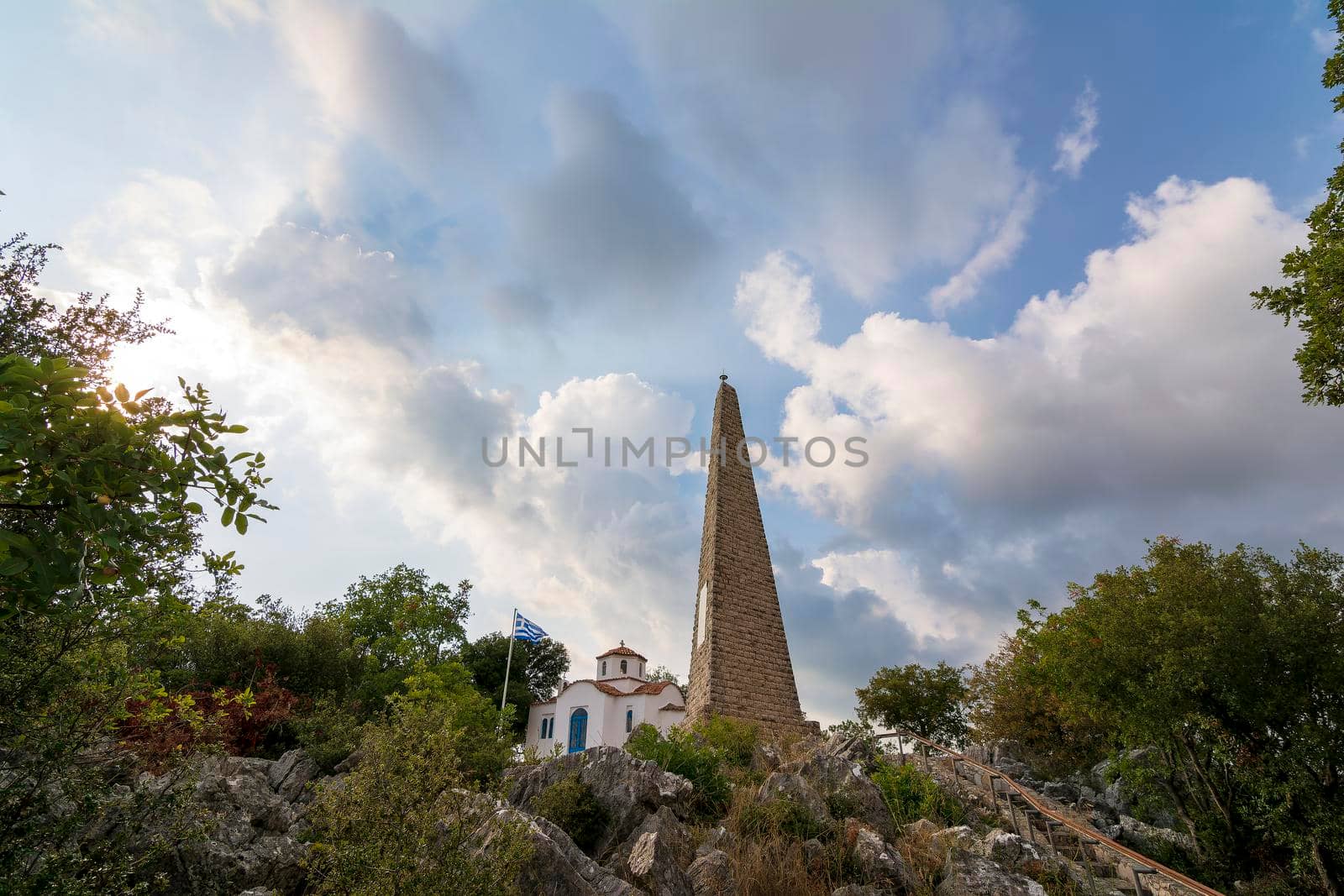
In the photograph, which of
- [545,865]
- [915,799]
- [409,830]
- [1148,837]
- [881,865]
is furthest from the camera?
[1148,837]

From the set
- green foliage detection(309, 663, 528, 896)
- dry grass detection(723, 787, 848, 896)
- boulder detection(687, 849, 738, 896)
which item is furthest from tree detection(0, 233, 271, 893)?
dry grass detection(723, 787, 848, 896)

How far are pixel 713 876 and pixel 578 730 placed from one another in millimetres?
30575

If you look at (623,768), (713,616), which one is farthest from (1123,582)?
(623,768)

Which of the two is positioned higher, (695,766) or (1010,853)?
(695,766)

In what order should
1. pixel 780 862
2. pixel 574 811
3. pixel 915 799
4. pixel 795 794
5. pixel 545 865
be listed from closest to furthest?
pixel 545 865, pixel 780 862, pixel 574 811, pixel 795 794, pixel 915 799

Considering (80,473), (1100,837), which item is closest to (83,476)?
(80,473)

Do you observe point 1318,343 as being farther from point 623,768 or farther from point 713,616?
point 713,616

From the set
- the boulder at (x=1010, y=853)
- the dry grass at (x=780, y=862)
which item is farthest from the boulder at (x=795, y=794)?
the boulder at (x=1010, y=853)

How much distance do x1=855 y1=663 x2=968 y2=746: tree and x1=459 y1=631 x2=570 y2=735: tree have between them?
803 inches

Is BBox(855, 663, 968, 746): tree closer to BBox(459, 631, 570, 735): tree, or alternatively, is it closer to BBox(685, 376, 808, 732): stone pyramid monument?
BBox(685, 376, 808, 732): stone pyramid monument

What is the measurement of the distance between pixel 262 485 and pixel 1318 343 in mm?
14074

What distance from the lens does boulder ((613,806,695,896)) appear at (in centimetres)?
690

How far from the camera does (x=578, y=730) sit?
35.2 meters

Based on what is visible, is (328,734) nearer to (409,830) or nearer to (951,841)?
(409,830)
